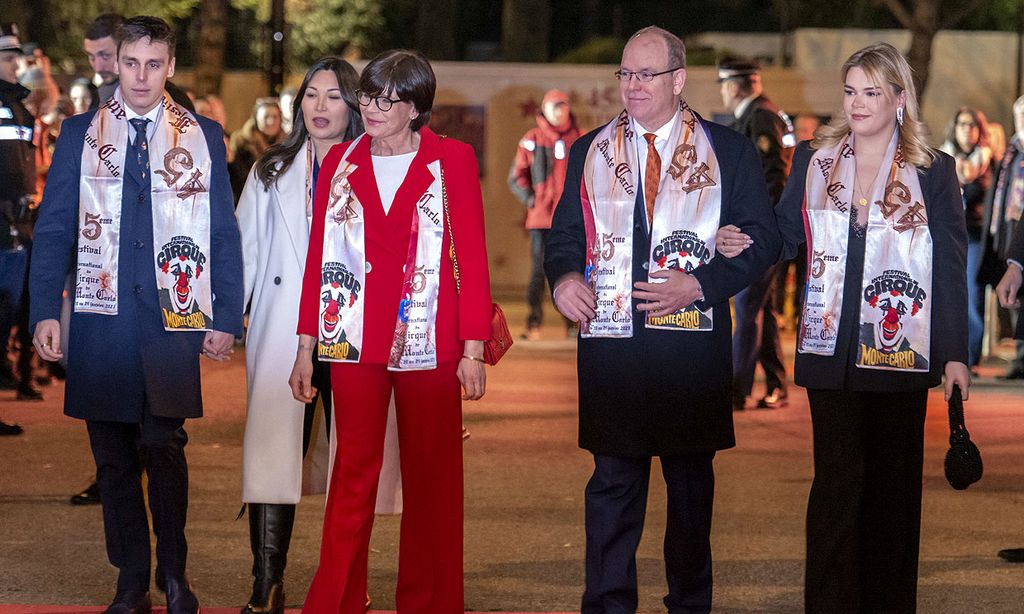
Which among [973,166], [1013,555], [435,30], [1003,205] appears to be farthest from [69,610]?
[435,30]

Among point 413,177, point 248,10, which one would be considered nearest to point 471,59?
point 248,10

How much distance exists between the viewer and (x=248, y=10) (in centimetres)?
3772

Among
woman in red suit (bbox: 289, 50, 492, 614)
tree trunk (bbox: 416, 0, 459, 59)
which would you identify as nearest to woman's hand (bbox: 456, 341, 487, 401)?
woman in red suit (bbox: 289, 50, 492, 614)

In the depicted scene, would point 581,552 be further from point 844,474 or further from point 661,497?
point 844,474

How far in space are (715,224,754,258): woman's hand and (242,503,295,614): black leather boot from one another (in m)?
1.90

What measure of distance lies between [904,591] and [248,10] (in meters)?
33.5

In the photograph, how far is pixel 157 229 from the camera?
596 centimetres

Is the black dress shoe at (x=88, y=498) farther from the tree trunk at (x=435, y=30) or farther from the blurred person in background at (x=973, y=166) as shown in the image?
the tree trunk at (x=435, y=30)

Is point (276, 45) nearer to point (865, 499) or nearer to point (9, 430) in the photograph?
point (9, 430)

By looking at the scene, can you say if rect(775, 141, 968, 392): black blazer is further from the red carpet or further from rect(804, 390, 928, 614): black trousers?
the red carpet

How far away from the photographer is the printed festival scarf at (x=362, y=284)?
571 cm

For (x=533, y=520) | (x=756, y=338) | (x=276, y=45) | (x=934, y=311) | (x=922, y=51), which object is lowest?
(x=533, y=520)

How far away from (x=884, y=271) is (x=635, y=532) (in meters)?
1.22

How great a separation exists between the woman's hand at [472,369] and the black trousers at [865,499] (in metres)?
1.12
